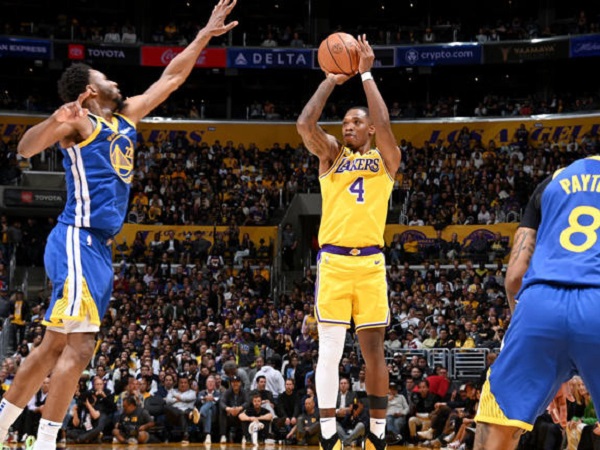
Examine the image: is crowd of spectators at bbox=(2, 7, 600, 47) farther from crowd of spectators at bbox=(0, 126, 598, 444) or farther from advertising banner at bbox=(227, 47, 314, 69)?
crowd of spectators at bbox=(0, 126, 598, 444)

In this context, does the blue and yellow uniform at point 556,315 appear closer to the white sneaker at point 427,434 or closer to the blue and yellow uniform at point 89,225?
the blue and yellow uniform at point 89,225

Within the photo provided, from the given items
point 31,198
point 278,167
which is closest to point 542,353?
point 31,198

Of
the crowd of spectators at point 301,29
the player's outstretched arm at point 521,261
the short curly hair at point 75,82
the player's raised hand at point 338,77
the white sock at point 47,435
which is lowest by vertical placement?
the white sock at point 47,435

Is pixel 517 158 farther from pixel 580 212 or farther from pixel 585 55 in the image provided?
pixel 580 212

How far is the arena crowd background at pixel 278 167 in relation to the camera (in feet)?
68.0

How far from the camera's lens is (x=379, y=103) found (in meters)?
7.68

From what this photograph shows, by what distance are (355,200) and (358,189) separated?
0.34ft

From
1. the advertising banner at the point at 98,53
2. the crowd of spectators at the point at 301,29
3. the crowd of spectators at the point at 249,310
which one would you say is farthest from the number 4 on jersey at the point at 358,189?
the advertising banner at the point at 98,53

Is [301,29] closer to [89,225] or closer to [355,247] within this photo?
[355,247]

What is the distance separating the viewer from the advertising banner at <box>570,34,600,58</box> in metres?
33.7

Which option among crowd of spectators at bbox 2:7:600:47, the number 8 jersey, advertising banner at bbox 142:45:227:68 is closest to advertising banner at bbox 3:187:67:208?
advertising banner at bbox 142:45:227:68

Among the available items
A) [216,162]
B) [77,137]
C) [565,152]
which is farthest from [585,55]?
[77,137]

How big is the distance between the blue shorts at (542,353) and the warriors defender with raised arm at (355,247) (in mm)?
3096

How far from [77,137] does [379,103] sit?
8.65ft
